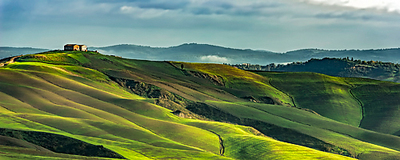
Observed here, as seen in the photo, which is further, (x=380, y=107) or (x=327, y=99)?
(x=327, y=99)

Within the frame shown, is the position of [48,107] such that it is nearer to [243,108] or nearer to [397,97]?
[243,108]

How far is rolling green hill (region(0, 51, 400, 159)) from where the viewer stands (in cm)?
6931

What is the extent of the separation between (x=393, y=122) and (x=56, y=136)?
121 m

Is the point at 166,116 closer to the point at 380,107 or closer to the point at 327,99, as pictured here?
the point at 327,99

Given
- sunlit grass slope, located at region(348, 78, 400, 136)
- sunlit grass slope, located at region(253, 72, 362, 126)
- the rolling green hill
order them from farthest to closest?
sunlit grass slope, located at region(253, 72, 362, 126) → sunlit grass slope, located at region(348, 78, 400, 136) → the rolling green hill

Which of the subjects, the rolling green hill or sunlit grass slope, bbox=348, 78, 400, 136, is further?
sunlit grass slope, bbox=348, 78, 400, 136

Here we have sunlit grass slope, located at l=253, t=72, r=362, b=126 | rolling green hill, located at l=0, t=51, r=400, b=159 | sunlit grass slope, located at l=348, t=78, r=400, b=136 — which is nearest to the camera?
rolling green hill, located at l=0, t=51, r=400, b=159

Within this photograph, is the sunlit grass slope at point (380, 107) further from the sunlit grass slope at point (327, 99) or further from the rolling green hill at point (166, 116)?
the sunlit grass slope at point (327, 99)

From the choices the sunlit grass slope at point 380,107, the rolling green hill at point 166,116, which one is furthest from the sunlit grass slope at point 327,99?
the sunlit grass slope at point 380,107

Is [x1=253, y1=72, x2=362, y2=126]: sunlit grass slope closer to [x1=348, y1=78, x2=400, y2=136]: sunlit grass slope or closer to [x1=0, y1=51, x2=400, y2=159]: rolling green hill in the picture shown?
[x1=0, y1=51, x2=400, y2=159]: rolling green hill

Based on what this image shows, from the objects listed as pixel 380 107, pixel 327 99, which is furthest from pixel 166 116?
pixel 380 107

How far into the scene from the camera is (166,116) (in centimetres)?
10100

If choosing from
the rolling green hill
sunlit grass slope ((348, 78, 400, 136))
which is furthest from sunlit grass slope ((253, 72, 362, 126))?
sunlit grass slope ((348, 78, 400, 136))

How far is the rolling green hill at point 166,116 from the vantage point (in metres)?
69.3
